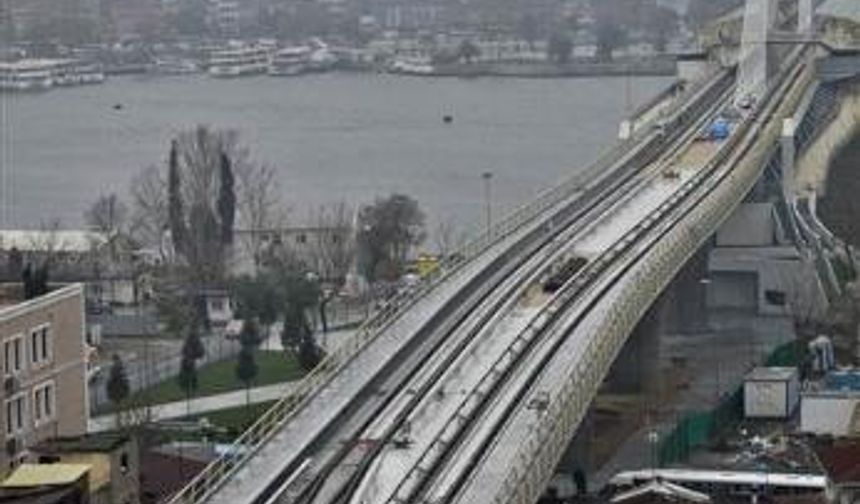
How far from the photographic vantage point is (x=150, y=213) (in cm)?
970

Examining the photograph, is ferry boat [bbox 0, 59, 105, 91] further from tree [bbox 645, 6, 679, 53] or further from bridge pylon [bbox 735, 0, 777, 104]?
bridge pylon [bbox 735, 0, 777, 104]

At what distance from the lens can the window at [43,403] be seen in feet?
14.4

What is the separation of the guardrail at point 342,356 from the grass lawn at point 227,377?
776mm

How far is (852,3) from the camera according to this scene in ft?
48.0

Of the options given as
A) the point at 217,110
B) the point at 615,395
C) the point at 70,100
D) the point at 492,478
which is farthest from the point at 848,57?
the point at 70,100

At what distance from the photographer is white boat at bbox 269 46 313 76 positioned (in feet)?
82.2

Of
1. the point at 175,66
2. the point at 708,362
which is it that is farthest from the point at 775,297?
the point at 175,66

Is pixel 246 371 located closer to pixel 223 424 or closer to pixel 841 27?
pixel 223 424

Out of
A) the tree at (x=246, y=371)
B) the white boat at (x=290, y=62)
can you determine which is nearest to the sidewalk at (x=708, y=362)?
the tree at (x=246, y=371)

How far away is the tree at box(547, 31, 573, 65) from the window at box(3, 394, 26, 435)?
20.2m

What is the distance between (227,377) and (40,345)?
6.77 ft

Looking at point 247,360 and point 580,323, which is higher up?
point 580,323

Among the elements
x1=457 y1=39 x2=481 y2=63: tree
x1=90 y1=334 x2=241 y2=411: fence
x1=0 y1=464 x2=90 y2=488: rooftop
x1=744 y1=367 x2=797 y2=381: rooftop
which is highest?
x1=457 y1=39 x2=481 y2=63: tree

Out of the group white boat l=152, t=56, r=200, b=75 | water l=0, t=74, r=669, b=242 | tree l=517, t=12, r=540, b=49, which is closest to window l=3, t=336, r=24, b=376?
water l=0, t=74, r=669, b=242
